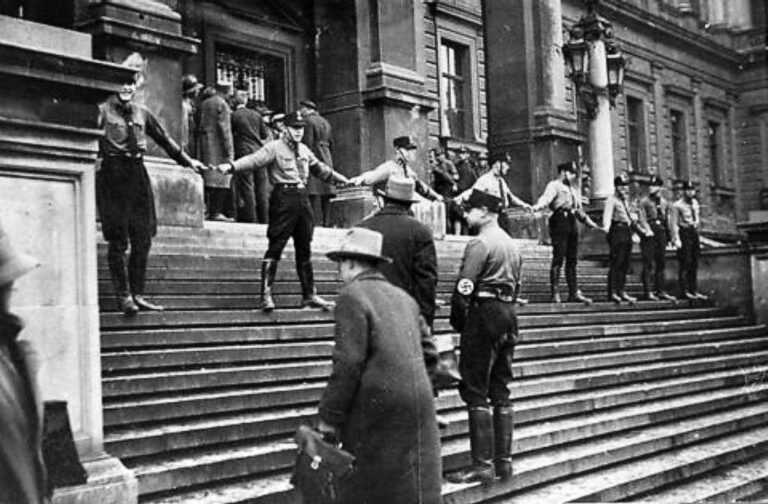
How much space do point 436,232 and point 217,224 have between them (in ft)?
14.1

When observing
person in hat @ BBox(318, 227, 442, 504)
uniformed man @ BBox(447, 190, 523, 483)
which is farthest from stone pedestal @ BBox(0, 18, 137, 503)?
uniformed man @ BBox(447, 190, 523, 483)

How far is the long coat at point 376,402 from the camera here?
462 cm

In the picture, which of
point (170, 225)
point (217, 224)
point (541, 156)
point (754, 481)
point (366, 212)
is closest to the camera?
point (754, 481)

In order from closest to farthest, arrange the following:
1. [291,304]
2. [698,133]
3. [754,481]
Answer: [754,481]
[291,304]
[698,133]

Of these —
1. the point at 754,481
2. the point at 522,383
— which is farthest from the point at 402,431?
the point at 754,481

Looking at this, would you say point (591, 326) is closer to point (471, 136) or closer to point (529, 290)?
point (529, 290)

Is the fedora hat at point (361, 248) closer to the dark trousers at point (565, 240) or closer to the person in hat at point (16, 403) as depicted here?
the person in hat at point (16, 403)

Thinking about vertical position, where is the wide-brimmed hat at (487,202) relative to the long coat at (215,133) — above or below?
below

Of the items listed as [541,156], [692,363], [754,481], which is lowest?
[754,481]

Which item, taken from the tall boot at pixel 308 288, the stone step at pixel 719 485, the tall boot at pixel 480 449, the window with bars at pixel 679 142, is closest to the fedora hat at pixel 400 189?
the tall boot at pixel 480 449

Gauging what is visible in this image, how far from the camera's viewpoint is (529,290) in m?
13.7

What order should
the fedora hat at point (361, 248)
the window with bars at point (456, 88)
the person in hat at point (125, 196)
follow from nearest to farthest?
the fedora hat at point (361, 248), the person in hat at point (125, 196), the window with bars at point (456, 88)

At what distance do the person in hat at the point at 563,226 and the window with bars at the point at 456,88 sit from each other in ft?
38.4

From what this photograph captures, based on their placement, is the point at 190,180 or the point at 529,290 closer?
the point at 190,180
